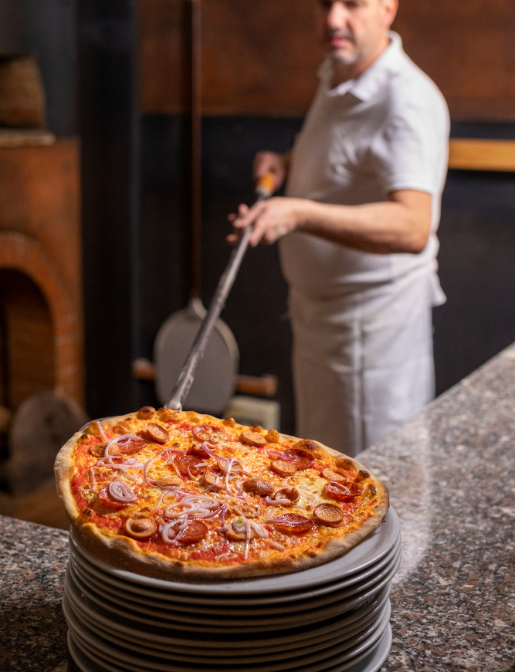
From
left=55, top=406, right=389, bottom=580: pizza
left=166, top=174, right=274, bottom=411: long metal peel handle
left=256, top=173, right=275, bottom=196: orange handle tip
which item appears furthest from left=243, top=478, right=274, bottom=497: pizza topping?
left=256, top=173, right=275, bottom=196: orange handle tip

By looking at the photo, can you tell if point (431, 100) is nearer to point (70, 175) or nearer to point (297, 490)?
point (297, 490)

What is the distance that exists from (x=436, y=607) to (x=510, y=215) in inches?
94.2

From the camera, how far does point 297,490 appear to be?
84 centimetres

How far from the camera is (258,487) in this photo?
32.8 inches

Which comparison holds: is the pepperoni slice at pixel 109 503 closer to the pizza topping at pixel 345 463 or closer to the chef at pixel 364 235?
the pizza topping at pixel 345 463

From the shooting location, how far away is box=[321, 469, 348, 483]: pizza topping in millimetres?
883

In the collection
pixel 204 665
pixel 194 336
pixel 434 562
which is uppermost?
pixel 204 665

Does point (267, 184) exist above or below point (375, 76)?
below

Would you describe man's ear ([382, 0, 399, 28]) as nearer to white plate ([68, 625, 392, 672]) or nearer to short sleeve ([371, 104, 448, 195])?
short sleeve ([371, 104, 448, 195])

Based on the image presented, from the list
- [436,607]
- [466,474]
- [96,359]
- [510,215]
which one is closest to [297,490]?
[436,607]

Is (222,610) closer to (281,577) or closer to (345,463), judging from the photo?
(281,577)

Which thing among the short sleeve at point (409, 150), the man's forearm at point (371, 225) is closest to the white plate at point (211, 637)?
the man's forearm at point (371, 225)

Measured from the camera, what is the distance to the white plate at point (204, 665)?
681mm

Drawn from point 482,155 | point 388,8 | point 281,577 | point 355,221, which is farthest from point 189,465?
point 482,155
